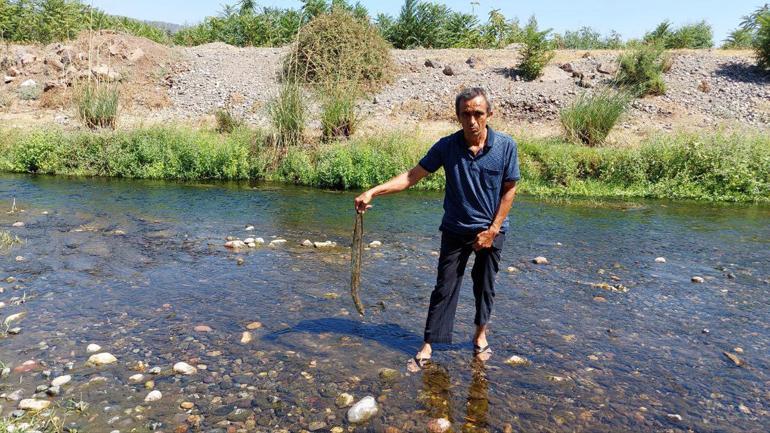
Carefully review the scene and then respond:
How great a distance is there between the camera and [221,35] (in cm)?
3044

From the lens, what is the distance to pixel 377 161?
13.5 m

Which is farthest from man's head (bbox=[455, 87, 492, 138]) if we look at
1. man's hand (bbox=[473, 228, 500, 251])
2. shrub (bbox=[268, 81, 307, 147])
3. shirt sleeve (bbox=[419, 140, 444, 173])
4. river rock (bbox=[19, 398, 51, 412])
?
shrub (bbox=[268, 81, 307, 147])

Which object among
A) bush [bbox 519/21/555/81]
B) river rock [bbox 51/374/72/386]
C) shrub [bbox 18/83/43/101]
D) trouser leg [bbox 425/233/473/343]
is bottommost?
river rock [bbox 51/374/72/386]

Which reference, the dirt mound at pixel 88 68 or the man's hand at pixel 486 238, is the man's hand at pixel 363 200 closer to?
the man's hand at pixel 486 238

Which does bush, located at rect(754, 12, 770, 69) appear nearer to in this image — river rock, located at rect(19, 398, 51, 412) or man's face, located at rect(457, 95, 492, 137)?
man's face, located at rect(457, 95, 492, 137)

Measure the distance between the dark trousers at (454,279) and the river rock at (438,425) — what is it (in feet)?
2.79

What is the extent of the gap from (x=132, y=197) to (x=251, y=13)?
818 inches

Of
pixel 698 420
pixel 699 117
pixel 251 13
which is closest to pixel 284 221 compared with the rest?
pixel 698 420

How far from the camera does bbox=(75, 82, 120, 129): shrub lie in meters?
15.6

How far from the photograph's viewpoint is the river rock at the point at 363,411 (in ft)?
12.8

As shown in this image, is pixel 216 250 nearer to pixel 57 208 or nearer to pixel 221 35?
pixel 57 208

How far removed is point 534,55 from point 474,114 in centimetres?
1894

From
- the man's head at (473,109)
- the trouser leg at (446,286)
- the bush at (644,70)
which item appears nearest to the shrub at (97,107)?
the trouser leg at (446,286)

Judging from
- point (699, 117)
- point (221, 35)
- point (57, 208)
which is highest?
point (221, 35)
